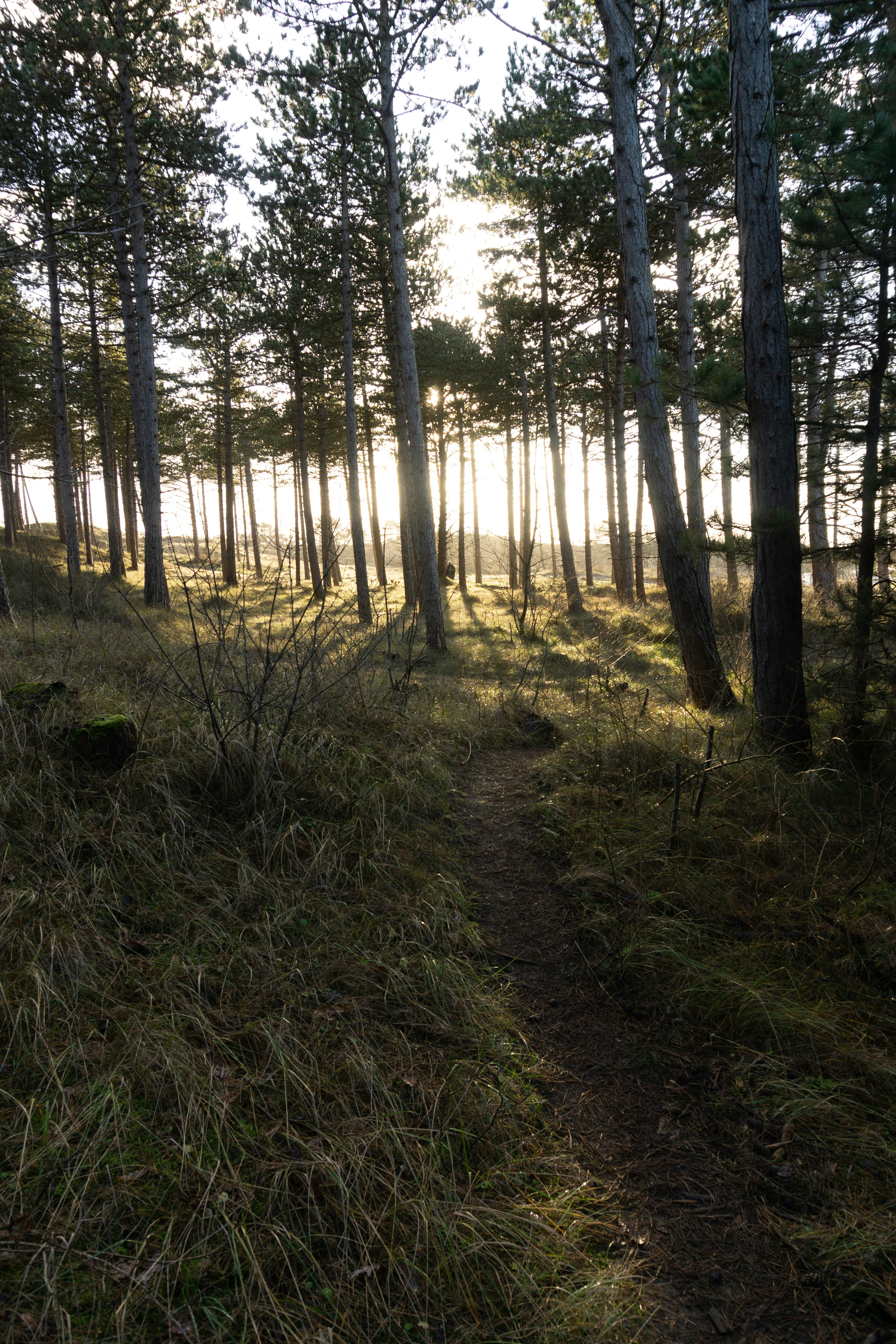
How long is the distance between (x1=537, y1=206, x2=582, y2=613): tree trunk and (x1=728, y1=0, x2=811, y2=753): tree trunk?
9.60 m

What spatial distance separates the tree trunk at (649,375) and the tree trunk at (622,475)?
26.7ft

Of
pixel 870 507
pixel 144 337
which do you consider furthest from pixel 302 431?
pixel 870 507

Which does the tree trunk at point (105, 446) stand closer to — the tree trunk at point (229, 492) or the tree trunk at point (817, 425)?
the tree trunk at point (229, 492)

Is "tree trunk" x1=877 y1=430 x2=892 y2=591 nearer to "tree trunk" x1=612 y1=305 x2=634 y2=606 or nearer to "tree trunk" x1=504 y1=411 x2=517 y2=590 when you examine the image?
"tree trunk" x1=612 y1=305 x2=634 y2=606

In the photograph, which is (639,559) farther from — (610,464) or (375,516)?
(375,516)

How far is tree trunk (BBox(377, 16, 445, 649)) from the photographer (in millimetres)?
9523

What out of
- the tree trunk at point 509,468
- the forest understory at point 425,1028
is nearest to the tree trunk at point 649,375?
the forest understory at point 425,1028

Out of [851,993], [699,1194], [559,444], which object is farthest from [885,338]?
[559,444]

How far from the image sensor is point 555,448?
14453mm

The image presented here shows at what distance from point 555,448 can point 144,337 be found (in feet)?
28.6

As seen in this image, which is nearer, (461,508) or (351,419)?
(351,419)

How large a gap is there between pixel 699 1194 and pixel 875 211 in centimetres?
509

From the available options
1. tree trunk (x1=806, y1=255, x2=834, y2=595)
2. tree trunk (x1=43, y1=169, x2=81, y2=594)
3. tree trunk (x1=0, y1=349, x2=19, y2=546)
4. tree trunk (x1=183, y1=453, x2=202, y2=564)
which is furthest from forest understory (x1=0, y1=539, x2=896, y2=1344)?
tree trunk (x1=183, y1=453, x2=202, y2=564)

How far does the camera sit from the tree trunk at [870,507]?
3916mm
